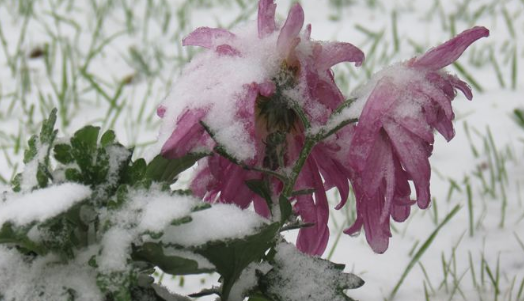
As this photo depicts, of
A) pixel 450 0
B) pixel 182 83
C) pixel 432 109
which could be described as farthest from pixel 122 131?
pixel 450 0

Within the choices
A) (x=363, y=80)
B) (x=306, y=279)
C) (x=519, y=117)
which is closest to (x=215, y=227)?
(x=306, y=279)

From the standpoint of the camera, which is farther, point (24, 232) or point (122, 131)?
point (122, 131)

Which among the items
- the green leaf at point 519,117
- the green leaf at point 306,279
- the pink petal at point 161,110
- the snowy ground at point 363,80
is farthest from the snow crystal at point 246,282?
the green leaf at point 519,117

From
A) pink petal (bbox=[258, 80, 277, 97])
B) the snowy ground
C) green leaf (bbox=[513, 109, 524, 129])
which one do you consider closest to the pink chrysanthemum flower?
pink petal (bbox=[258, 80, 277, 97])

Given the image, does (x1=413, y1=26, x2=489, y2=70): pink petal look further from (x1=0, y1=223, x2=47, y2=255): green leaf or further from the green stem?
(x1=0, y1=223, x2=47, y2=255): green leaf

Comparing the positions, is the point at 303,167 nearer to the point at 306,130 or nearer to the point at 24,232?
the point at 306,130
